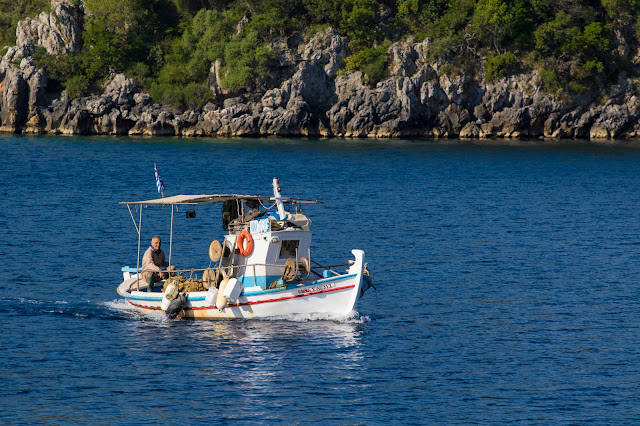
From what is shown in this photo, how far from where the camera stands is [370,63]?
12312 centimetres

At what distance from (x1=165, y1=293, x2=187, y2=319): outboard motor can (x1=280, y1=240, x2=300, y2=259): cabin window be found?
4226 millimetres

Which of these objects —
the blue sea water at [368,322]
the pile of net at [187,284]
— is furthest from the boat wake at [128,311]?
the pile of net at [187,284]

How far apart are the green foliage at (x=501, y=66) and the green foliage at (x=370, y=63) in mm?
14707

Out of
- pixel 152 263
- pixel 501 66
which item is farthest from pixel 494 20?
pixel 152 263

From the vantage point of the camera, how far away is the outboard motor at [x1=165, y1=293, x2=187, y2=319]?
112 feet

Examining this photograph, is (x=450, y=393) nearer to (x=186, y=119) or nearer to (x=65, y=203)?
(x=65, y=203)

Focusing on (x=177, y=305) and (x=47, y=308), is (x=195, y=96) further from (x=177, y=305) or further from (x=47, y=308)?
(x=177, y=305)

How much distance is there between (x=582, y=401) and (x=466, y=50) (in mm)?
105481

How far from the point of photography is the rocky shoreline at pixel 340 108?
120 metres

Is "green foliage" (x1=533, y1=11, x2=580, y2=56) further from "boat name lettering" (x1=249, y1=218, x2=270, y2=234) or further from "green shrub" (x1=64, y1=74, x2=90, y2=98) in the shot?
"boat name lettering" (x1=249, y1=218, x2=270, y2=234)

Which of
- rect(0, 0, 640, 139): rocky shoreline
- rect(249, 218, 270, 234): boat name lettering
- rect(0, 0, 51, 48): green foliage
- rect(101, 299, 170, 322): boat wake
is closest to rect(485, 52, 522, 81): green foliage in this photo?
rect(0, 0, 640, 139): rocky shoreline

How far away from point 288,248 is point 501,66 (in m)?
95.7

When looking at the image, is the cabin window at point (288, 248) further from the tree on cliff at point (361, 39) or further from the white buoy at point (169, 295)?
the tree on cliff at point (361, 39)

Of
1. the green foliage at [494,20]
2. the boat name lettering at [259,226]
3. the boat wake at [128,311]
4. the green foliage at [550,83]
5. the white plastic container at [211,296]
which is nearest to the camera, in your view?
the white plastic container at [211,296]
